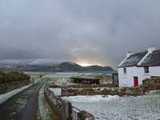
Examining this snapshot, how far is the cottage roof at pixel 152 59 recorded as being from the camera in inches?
1730

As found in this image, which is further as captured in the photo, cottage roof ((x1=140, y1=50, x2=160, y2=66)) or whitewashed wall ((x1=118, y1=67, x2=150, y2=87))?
whitewashed wall ((x1=118, y1=67, x2=150, y2=87))

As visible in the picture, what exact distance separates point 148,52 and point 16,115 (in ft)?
121

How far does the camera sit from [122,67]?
53.9m

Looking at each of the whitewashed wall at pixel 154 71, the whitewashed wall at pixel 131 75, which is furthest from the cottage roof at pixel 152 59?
the whitewashed wall at pixel 131 75

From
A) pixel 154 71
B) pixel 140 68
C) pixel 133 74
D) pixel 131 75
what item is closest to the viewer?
pixel 154 71

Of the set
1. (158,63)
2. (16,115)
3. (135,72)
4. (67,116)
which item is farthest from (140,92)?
(67,116)

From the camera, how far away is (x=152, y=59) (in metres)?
46.2

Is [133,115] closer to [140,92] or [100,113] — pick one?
[100,113]

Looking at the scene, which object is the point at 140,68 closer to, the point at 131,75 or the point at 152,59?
the point at 152,59

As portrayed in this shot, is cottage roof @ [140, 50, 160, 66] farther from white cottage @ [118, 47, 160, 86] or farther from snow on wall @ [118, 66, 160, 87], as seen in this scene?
snow on wall @ [118, 66, 160, 87]

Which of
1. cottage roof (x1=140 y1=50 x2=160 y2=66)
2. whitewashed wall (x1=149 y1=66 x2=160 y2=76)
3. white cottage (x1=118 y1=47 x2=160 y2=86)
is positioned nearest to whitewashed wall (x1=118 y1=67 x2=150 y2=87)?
white cottage (x1=118 y1=47 x2=160 y2=86)

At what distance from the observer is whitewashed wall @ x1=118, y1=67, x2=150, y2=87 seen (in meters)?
46.5

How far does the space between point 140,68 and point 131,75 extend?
3339 millimetres

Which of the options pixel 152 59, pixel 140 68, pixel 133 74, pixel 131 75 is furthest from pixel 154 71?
pixel 131 75
